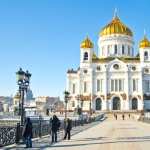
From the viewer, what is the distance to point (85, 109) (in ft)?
326

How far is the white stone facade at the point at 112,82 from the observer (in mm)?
98812

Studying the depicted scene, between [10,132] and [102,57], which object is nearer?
[10,132]

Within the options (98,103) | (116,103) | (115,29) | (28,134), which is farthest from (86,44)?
(28,134)

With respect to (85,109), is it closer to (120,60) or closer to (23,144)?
(120,60)

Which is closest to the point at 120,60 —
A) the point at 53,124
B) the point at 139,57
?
the point at 139,57

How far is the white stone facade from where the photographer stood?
98.8 metres

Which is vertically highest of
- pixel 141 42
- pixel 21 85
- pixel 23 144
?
pixel 141 42

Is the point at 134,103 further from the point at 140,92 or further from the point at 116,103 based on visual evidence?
the point at 116,103

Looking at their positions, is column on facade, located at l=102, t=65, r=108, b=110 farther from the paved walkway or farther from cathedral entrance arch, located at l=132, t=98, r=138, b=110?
the paved walkway

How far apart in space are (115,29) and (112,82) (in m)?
15.4

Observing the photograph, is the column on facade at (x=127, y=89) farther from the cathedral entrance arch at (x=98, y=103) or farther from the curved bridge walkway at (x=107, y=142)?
the curved bridge walkway at (x=107, y=142)

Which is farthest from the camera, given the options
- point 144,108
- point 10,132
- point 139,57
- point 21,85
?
point 139,57

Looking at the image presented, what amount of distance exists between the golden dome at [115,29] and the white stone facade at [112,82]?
3.86ft

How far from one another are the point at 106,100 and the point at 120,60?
36.1 feet
